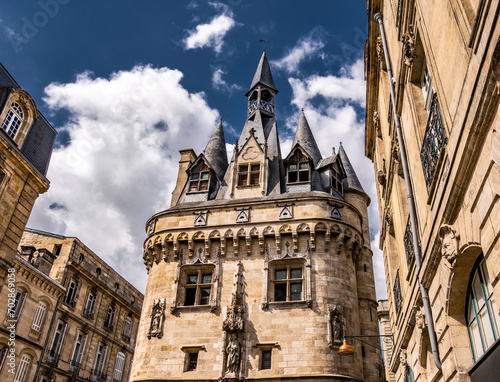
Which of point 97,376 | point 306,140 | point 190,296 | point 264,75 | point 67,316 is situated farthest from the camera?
point 264,75

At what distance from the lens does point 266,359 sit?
1512 centimetres

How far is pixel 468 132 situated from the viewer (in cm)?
468

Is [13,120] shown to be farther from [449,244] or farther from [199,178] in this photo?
[449,244]

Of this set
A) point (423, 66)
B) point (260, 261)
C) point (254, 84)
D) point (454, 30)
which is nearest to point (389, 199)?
point (423, 66)

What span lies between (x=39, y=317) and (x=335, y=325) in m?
15.6

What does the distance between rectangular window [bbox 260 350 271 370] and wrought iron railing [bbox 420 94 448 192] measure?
10.2 m

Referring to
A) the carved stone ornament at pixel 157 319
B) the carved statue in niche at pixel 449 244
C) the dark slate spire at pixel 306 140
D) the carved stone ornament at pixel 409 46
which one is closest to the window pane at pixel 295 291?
the carved stone ornament at pixel 157 319

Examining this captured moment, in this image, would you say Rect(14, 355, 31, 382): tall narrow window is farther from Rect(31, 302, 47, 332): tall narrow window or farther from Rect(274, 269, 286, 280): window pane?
Rect(274, 269, 286, 280): window pane

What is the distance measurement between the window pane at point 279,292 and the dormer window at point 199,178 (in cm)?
621

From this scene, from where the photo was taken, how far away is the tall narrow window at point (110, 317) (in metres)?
28.3

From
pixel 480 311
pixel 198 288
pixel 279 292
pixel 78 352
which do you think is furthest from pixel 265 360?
pixel 78 352

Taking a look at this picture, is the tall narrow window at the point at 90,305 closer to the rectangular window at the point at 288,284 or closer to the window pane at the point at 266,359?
the rectangular window at the point at 288,284

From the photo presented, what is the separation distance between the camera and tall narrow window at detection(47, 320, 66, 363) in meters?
23.0

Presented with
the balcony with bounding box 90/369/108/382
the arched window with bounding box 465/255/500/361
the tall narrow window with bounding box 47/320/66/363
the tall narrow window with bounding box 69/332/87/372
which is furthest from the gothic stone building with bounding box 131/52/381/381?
the balcony with bounding box 90/369/108/382
